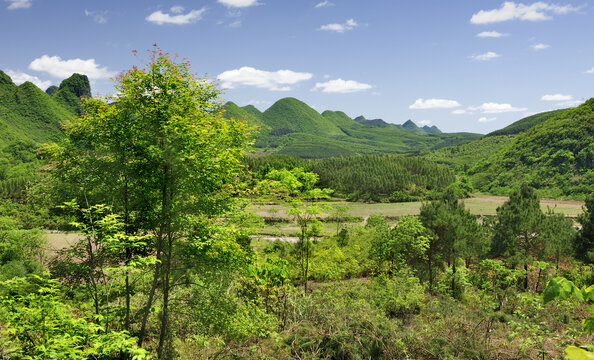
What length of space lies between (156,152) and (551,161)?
390 ft

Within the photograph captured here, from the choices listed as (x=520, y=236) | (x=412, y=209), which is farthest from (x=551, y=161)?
(x=520, y=236)

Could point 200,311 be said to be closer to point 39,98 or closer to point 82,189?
point 82,189

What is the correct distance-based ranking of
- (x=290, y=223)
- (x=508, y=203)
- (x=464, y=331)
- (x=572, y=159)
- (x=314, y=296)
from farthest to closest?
(x=572, y=159)
(x=290, y=223)
(x=508, y=203)
(x=314, y=296)
(x=464, y=331)

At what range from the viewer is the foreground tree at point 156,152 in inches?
311

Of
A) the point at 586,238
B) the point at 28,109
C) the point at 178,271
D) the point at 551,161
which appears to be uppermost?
the point at 28,109

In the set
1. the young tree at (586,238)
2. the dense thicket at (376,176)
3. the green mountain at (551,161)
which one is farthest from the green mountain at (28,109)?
the young tree at (586,238)

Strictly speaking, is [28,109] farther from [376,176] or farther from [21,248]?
[21,248]

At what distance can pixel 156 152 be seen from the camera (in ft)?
25.1

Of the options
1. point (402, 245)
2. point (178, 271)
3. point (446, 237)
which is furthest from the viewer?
point (446, 237)

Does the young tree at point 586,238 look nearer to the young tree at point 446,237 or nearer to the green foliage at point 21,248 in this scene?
the young tree at point 446,237

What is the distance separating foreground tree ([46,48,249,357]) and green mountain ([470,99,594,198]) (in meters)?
98.6

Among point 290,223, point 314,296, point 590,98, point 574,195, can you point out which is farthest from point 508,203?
point 590,98

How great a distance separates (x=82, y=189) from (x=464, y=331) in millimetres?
11291

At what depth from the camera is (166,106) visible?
8.01 metres
